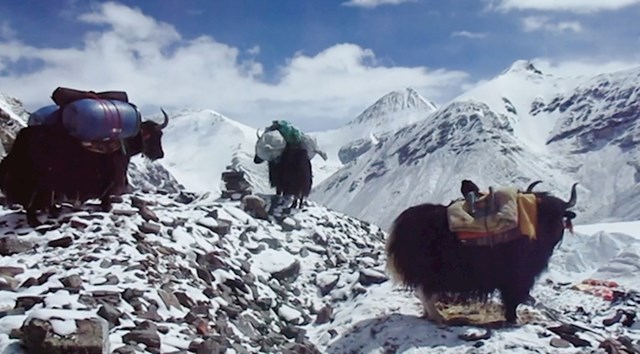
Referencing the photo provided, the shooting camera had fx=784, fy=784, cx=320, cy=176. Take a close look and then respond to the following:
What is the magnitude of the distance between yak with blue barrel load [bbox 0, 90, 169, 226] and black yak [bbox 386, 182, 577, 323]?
258 centimetres

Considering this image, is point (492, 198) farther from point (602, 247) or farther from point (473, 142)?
point (473, 142)

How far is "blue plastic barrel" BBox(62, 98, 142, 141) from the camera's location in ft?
20.9

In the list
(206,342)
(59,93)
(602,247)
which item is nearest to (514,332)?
(206,342)

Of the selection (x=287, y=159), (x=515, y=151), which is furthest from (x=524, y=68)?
(x=287, y=159)

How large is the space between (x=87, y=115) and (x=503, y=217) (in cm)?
341

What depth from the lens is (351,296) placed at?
23.8ft

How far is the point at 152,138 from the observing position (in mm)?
8086

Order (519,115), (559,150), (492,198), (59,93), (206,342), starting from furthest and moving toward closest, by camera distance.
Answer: (519,115), (559,150), (59,93), (492,198), (206,342)

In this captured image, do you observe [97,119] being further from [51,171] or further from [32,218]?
[32,218]

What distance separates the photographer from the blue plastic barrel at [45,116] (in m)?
6.44

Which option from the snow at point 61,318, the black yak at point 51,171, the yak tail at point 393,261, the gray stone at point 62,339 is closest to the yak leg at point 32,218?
the black yak at point 51,171

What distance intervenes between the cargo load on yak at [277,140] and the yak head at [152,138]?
1.91 m

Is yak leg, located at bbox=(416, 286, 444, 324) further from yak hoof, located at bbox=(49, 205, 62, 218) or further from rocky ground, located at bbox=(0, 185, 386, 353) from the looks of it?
yak hoof, located at bbox=(49, 205, 62, 218)

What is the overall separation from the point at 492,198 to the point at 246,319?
6.97 ft
